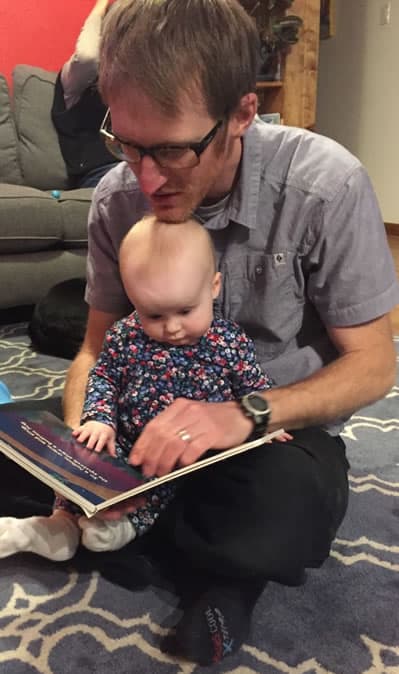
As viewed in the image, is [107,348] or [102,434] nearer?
[102,434]

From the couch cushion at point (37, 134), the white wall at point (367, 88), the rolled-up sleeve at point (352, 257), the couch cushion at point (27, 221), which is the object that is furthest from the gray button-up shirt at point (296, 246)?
the white wall at point (367, 88)

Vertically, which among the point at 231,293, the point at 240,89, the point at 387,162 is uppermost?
the point at 240,89

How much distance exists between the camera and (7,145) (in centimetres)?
294

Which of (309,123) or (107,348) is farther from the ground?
(107,348)

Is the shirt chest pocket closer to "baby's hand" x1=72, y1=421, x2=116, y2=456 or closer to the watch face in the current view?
the watch face

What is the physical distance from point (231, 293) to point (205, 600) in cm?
48

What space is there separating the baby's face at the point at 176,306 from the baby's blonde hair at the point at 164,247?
2 cm

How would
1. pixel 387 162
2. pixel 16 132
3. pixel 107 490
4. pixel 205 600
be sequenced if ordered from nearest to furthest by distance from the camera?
1. pixel 107 490
2. pixel 205 600
3. pixel 16 132
4. pixel 387 162

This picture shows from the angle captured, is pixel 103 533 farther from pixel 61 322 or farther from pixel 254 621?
pixel 61 322

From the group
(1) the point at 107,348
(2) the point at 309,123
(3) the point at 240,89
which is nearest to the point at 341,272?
(3) the point at 240,89

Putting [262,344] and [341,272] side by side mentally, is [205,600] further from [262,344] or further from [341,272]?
[341,272]

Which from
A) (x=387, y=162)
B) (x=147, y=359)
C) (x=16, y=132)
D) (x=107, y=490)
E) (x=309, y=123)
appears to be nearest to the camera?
(x=107, y=490)

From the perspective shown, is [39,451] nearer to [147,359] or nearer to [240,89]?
[147,359]

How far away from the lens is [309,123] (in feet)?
11.2
